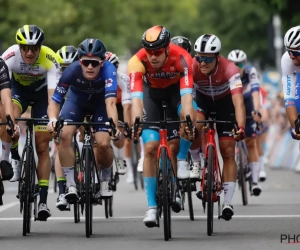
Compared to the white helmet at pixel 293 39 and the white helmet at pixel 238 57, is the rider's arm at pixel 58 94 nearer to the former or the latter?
the white helmet at pixel 293 39

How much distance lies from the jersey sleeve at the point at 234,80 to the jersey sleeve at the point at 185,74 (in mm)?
524

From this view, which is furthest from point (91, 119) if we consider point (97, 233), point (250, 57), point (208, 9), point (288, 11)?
point (208, 9)

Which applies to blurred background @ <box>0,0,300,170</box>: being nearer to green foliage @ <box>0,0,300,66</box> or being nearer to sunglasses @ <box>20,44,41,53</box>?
green foliage @ <box>0,0,300,66</box>

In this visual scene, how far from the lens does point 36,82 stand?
14945 millimetres

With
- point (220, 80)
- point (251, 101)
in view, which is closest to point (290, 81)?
point (220, 80)

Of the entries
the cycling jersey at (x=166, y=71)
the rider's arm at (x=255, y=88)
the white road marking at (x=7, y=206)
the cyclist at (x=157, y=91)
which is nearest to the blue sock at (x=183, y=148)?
the cyclist at (x=157, y=91)

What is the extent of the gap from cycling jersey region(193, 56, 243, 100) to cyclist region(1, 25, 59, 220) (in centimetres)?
167

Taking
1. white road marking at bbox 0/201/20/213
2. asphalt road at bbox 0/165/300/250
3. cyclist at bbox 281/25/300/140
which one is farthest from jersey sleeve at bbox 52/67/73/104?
white road marking at bbox 0/201/20/213

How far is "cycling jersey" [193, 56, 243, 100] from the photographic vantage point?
13984 mm

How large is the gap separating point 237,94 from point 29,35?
2446 mm

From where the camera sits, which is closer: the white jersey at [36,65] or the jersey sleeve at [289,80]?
the jersey sleeve at [289,80]

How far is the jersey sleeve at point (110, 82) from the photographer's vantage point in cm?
1377

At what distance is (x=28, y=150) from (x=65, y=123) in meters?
0.55

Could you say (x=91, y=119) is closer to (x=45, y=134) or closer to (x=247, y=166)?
(x=45, y=134)
